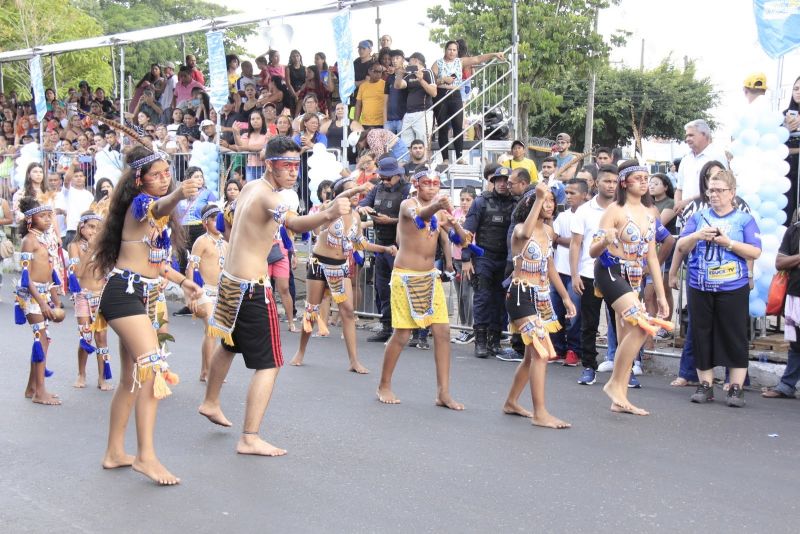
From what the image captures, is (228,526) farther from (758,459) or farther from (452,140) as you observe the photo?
(452,140)

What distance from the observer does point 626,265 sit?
764cm

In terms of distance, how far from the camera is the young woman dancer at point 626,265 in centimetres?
748

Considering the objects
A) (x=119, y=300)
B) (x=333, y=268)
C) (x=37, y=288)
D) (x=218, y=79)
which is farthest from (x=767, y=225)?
(x=218, y=79)

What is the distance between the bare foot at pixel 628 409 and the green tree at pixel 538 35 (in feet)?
67.6

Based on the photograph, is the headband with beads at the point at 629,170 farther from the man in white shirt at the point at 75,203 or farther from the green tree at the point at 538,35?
the green tree at the point at 538,35

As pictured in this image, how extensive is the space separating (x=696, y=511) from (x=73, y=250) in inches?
243

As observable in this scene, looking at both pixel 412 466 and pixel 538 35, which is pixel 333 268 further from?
pixel 538 35

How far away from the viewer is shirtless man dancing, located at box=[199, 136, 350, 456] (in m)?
6.06

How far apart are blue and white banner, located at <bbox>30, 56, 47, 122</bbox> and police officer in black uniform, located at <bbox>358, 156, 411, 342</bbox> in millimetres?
10623

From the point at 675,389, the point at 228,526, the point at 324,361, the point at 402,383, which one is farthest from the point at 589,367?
the point at 228,526

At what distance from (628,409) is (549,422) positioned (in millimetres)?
855

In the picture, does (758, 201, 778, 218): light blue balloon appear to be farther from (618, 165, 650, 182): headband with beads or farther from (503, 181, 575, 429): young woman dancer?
(503, 181, 575, 429): young woman dancer

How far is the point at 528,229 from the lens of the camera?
23.7ft

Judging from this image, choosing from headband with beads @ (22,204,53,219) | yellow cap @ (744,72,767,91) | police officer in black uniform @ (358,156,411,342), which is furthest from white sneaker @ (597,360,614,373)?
headband with beads @ (22,204,53,219)
